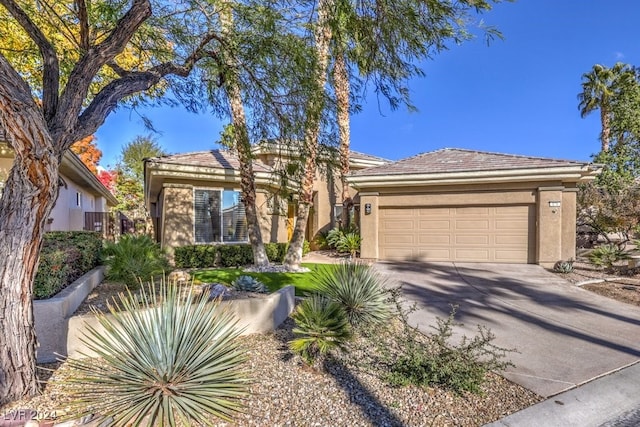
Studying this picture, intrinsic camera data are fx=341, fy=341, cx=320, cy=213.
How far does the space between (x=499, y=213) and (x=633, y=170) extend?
11569 millimetres

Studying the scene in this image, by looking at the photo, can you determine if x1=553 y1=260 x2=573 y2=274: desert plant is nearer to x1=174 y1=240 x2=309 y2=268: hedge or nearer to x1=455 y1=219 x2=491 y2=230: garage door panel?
x1=455 y1=219 x2=491 y2=230: garage door panel

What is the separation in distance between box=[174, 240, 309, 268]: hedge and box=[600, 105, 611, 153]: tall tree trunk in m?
21.6

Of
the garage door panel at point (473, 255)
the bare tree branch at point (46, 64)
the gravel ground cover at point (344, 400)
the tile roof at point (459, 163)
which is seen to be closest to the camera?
the gravel ground cover at point (344, 400)

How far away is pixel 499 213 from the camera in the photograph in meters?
12.9

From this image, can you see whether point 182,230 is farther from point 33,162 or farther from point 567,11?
point 567,11

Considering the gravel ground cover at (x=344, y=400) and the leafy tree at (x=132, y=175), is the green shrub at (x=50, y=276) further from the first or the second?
the leafy tree at (x=132, y=175)

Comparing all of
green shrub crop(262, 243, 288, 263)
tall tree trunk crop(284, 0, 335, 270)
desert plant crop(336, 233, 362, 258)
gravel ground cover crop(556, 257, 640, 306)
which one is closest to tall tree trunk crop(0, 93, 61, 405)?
tall tree trunk crop(284, 0, 335, 270)

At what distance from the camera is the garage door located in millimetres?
12703

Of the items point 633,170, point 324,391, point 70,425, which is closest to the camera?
point 70,425

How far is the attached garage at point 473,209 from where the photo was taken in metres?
12.1

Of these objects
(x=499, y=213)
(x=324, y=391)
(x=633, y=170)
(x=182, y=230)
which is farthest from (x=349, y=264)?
(x=633, y=170)

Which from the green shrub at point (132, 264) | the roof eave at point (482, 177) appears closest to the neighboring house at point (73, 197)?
the green shrub at point (132, 264)

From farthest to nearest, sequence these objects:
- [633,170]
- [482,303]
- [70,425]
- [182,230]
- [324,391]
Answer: [633,170], [182,230], [482,303], [324,391], [70,425]

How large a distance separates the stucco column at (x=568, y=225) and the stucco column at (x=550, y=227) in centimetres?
34
